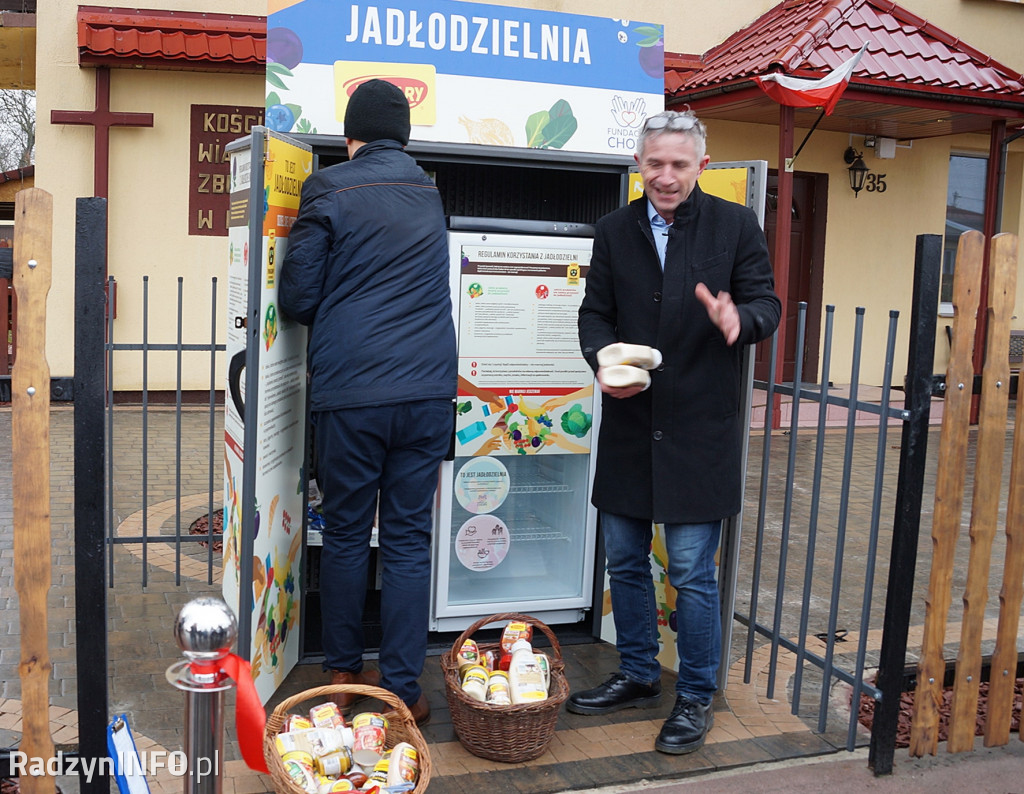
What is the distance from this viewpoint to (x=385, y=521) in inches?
130

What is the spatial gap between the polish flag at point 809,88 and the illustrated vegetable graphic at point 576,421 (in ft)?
17.2

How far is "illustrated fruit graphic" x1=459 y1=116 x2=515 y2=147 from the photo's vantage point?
3.73m

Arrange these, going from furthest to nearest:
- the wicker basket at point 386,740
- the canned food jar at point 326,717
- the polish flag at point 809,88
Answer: the polish flag at point 809,88, the canned food jar at point 326,717, the wicker basket at point 386,740

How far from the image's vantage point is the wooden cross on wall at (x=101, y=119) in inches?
357

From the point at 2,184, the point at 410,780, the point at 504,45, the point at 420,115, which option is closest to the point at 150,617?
the point at 410,780

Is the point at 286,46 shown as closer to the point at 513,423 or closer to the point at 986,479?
the point at 513,423

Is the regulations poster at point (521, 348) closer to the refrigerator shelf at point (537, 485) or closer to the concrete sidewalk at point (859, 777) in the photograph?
the refrigerator shelf at point (537, 485)

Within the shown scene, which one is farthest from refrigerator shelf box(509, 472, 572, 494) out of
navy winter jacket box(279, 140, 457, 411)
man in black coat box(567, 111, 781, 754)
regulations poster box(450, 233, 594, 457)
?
navy winter jacket box(279, 140, 457, 411)

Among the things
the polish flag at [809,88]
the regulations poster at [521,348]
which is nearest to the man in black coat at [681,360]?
the regulations poster at [521,348]

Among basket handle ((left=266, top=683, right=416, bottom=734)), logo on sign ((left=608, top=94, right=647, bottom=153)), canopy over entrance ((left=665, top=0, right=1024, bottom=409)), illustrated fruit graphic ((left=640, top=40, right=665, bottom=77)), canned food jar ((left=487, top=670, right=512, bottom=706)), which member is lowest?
canned food jar ((left=487, top=670, right=512, bottom=706))

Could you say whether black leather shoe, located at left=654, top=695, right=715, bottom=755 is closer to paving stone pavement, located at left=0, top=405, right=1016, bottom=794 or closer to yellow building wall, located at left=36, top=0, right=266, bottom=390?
paving stone pavement, located at left=0, top=405, right=1016, bottom=794

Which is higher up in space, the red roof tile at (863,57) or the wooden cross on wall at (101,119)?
the red roof tile at (863,57)

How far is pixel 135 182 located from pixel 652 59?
6736 millimetres

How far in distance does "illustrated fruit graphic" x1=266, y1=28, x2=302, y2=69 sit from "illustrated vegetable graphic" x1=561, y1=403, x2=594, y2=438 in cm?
165
